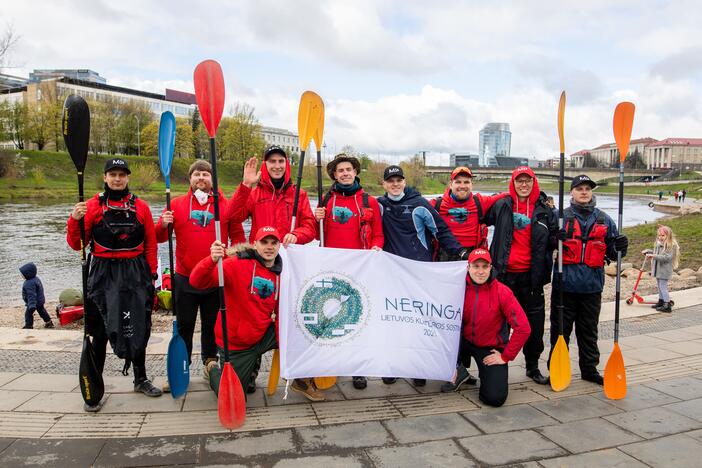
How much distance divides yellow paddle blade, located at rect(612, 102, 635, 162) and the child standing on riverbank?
3779 mm

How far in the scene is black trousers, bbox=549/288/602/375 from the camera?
527 centimetres

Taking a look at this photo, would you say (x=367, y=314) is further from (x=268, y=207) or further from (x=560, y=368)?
(x=560, y=368)

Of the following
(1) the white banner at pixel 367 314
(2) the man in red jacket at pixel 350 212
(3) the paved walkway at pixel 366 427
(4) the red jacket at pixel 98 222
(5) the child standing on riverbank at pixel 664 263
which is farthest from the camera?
(5) the child standing on riverbank at pixel 664 263

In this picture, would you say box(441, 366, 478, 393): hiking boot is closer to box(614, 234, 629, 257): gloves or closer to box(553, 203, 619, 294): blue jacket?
box(553, 203, 619, 294): blue jacket

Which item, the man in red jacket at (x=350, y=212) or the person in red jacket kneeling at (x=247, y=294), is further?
the man in red jacket at (x=350, y=212)

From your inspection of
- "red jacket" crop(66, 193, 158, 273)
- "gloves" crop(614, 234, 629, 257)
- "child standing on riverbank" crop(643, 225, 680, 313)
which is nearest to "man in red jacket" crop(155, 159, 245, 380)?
"red jacket" crop(66, 193, 158, 273)

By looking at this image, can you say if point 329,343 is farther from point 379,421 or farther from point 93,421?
point 93,421

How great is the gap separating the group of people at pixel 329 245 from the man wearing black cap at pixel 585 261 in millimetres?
11

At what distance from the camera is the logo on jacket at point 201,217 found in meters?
4.88

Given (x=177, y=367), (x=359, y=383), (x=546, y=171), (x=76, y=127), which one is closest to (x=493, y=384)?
(x=359, y=383)

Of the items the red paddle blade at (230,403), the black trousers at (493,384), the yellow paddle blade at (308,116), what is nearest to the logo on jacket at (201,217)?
the yellow paddle blade at (308,116)

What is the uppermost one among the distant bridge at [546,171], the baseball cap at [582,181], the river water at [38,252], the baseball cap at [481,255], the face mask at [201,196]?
the distant bridge at [546,171]

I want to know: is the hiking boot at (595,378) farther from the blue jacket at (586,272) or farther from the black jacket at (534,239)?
the black jacket at (534,239)

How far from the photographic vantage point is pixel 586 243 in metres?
5.23
